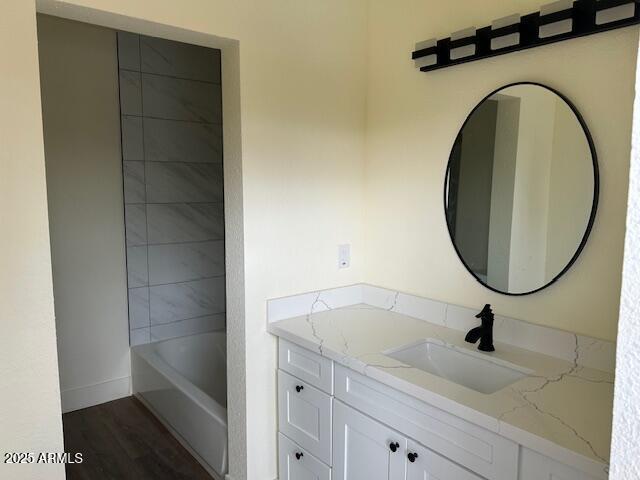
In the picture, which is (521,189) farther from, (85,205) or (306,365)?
(85,205)

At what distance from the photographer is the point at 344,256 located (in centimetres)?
236

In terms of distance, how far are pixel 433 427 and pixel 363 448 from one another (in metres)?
0.36

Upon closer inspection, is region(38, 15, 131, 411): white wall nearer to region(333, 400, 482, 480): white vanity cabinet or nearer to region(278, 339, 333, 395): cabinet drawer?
region(278, 339, 333, 395): cabinet drawer

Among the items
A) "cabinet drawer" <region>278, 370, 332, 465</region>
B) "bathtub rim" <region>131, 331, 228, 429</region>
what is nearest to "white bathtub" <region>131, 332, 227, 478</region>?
"bathtub rim" <region>131, 331, 228, 429</region>

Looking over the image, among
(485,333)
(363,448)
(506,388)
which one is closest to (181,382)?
(363,448)

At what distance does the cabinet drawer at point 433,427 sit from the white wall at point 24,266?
99 centimetres

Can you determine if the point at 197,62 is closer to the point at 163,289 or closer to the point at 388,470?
the point at 163,289

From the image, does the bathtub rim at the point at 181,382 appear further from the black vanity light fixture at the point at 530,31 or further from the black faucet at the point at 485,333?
the black vanity light fixture at the point at 530,31

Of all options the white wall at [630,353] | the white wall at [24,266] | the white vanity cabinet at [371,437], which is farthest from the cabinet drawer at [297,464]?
the white wall at [630,353]

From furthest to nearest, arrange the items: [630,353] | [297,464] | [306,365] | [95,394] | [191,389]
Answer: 1. [95,394]
2. [191,389]
3. [297,464]
4. [306,365]
5. [630,353]

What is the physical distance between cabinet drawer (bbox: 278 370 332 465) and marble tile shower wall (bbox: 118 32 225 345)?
154cm

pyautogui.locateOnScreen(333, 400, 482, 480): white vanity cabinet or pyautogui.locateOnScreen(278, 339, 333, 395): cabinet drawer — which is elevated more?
pyautogui.locateOnScreen(278, 339, 333, 395): cabinet drawer

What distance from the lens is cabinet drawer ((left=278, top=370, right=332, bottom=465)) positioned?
6.22ft

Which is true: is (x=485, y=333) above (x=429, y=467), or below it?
above
